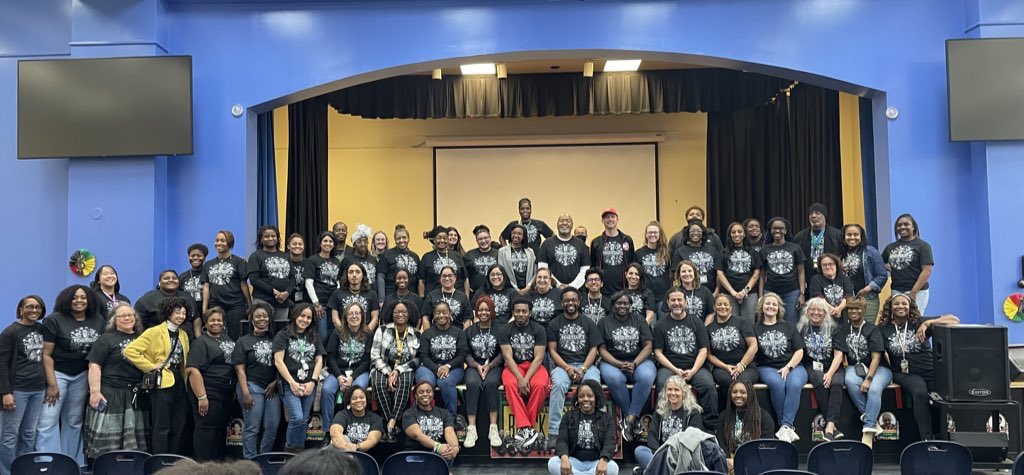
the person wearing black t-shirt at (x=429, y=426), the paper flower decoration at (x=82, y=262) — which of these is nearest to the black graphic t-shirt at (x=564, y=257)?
the person wearing black t-shirt at (x=429, y=426)

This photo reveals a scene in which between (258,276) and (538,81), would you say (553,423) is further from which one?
(538,81)

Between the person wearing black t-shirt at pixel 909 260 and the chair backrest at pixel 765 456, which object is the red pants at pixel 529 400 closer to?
the chair backrest at pixel 765 456

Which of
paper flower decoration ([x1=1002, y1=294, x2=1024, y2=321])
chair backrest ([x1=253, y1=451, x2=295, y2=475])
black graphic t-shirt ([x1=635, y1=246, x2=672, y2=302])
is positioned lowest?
chair backrest ([x1=253, y1=451, x2=295, y2=475])

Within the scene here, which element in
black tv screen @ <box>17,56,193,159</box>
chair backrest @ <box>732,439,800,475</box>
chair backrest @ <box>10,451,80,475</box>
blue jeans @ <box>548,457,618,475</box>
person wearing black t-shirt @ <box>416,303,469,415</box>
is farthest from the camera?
black tv screen @ <box>17,56,193,159</box>

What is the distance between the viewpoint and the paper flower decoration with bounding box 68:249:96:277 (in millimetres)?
8148

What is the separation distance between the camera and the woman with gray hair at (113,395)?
6691mm

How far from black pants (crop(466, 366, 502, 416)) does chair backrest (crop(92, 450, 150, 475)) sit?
108 inches

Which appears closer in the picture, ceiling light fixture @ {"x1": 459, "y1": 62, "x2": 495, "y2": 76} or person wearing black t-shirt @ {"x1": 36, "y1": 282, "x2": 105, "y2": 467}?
person wearing black t-shirt @ {"x1": 36, "y1": 282, "x2": 105, "y2": 467}

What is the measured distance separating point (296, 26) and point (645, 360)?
475 cm

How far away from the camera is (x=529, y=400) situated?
23.6 feet

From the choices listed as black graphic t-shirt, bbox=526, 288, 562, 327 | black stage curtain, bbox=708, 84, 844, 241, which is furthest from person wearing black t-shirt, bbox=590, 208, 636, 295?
black stage curtain, bbox=708, 84, 844, 241

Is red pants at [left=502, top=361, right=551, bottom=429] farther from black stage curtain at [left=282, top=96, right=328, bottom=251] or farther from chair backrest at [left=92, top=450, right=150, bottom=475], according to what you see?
black stage curtain at [left=282, top=96, right=328, bottom=251]

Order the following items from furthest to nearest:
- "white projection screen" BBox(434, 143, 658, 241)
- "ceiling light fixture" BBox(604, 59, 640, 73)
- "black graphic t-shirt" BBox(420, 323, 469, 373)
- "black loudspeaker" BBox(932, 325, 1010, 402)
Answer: "white projection screen" BBox(434, 143, 658, 241) < "ceiling light fixture" BBox(604, 59, 640, 73) < "black graphic t-shirt" BBox(420, 323, 469, 373) < "black loudspeaker" BBox(932, 325, 1010, 402)

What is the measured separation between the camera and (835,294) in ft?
25.2
